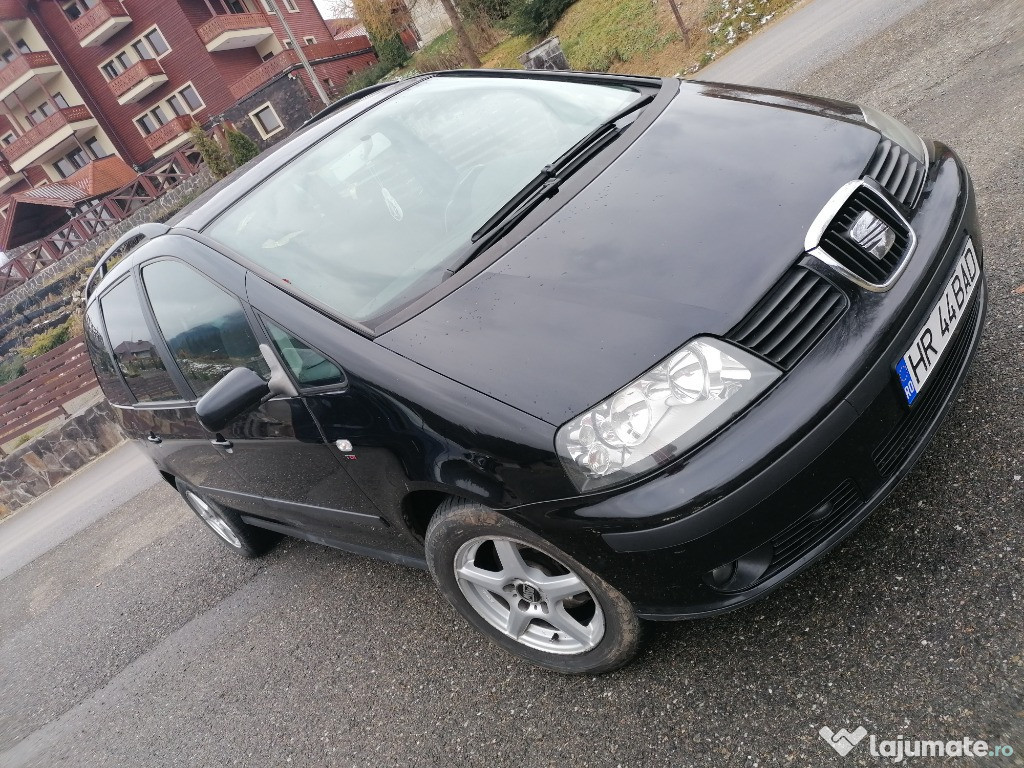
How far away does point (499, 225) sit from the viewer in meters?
2.44

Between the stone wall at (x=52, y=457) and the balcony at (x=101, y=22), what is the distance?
1377 inches

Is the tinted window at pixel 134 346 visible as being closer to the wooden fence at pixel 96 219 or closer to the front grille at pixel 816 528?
the front grille at pixel 816 528

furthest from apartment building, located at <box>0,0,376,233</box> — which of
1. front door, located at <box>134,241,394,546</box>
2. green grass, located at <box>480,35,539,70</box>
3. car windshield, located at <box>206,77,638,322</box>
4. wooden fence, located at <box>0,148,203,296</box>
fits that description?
front door, located at <box>134,241,394,546</box>

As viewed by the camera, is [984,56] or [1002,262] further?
[984,56]

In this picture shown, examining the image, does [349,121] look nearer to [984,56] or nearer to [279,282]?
[279,282]

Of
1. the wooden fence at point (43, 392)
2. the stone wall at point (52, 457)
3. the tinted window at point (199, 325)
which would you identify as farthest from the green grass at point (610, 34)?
the tinted window at point (199, 325)

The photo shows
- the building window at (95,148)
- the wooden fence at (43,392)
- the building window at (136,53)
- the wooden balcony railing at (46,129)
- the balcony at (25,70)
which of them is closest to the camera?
the wooden fence at (43,392)

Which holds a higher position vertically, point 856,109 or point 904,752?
point 856,109

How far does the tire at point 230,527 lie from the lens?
4.06 metres

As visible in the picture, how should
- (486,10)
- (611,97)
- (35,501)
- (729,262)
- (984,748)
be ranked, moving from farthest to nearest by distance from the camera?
(486,10)
(35,501)
(611,97)
(729,262)
(984,748)

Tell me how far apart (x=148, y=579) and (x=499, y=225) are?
3.82m

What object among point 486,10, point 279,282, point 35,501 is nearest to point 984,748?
point 279,282

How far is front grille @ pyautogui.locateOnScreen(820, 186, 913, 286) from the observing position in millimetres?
1970

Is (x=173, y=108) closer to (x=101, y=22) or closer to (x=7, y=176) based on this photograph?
(x=101, y=22)
